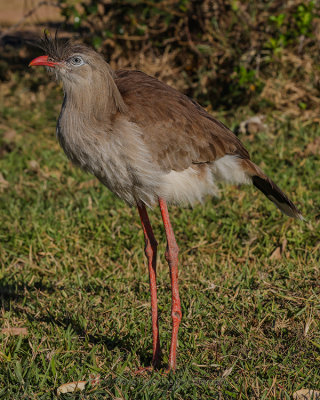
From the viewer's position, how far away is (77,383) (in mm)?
2578

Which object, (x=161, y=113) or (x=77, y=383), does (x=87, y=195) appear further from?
(x=77, y=383)

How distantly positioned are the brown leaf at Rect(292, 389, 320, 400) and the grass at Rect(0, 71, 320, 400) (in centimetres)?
5

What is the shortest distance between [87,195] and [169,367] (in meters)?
2.13

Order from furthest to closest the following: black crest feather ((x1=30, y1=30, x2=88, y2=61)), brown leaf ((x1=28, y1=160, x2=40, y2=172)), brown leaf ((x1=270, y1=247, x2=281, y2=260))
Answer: brown leaf ((x1=28, y1=160, x2=40, y2=172)) → brown leaf ((x1=270, y1=247, x2=281, y2=260)) → black crest feather ((x1=30, y1=30, x2=88, y2=61))

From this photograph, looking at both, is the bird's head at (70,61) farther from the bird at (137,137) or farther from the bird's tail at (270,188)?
the bird's tail at (270,188)

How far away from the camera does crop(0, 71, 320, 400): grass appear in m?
2.67

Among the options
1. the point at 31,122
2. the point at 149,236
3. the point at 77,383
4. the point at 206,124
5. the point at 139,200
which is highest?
the point at 206,124

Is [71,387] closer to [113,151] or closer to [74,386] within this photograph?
[74,386]

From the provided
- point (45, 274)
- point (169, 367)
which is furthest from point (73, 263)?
point (169, 367)

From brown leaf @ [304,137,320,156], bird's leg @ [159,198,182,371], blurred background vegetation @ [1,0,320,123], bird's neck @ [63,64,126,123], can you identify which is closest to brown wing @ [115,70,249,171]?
bird's neck @ [63,64,126,123]

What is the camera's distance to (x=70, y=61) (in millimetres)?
2881

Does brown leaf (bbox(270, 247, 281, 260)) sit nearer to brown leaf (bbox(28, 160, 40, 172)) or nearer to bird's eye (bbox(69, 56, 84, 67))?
bird's eye (bbox(69, 56, 84, 67))

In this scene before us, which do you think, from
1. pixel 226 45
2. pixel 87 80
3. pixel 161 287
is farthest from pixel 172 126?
pixel 226 45

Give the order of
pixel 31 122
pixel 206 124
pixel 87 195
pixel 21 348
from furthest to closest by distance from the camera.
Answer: pixel 31 122
pixel 87 195
pixel 206 124
pixel 21 348
